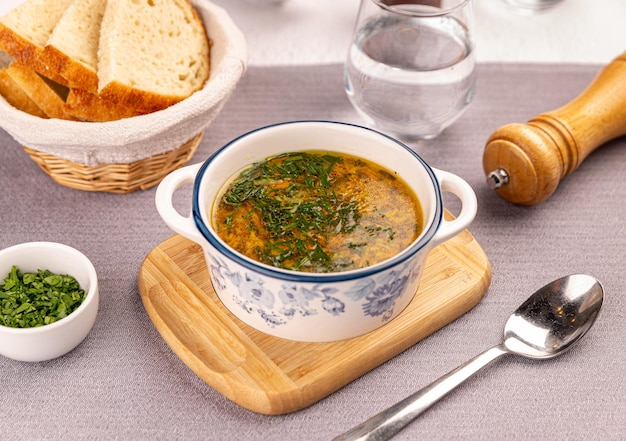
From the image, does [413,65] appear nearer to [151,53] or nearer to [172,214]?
[151,53]

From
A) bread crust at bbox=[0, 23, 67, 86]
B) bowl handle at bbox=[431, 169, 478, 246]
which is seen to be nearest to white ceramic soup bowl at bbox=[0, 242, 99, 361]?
bread crust at bbox=[0, 23, 67, 86]

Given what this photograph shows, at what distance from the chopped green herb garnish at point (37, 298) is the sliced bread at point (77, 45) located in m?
0.57

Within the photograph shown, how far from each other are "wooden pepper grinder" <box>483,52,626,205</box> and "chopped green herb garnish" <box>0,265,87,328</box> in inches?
44.5

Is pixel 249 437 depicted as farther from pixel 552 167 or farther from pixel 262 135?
pixel 552 167

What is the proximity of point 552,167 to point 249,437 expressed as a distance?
1.05 metres

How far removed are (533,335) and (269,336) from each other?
592 millimetres

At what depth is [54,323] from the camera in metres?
1.54

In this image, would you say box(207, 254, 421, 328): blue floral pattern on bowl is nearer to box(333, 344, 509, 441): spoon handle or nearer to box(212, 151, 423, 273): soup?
box(212, 151, 423, 273): soup

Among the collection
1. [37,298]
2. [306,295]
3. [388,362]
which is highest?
[306,295]

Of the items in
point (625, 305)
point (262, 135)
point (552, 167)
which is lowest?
point (625, 305)

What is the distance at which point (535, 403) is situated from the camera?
1565 mm

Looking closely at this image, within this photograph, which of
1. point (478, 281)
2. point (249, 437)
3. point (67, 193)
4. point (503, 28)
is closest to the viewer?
point (249, 437)

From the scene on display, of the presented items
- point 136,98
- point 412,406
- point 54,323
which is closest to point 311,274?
point 412,406

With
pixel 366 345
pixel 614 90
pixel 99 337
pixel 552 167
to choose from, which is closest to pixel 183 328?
pixel 99 337
